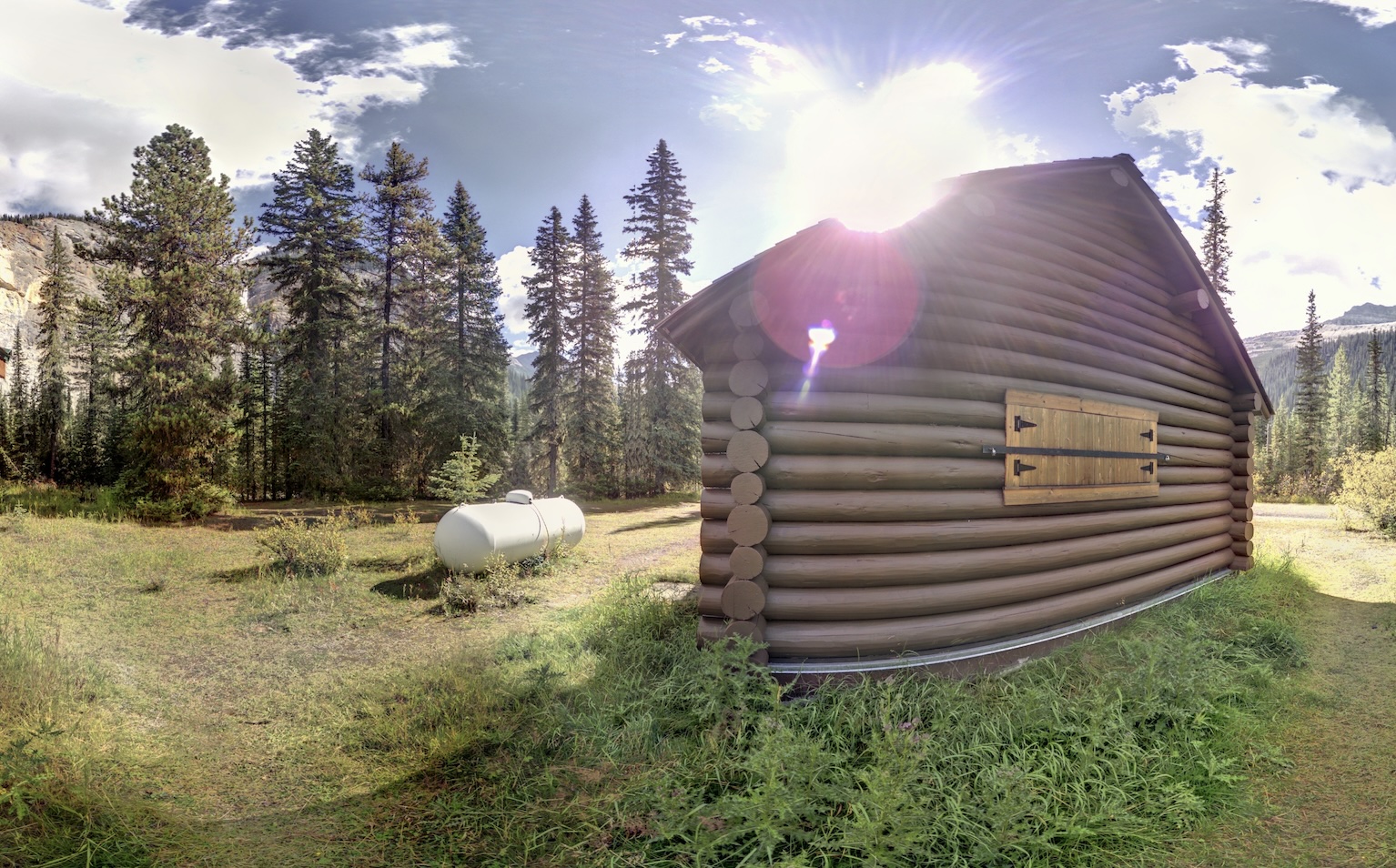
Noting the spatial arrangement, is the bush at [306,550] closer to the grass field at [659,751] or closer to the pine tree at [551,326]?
the grass field at [659,751]

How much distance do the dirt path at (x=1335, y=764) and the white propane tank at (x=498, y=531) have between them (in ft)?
29.9

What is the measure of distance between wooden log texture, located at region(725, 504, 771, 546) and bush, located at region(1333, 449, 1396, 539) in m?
19.6

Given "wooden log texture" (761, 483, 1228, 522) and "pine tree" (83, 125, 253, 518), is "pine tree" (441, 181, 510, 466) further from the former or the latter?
"wooden log texture" (761, 483, 1228, 522)

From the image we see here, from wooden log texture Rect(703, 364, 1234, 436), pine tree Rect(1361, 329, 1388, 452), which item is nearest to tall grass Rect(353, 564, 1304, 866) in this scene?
wooden log texture Rect(703, 364, 1234, 436)

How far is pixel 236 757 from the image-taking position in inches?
176

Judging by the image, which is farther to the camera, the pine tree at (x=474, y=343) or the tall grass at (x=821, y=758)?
the pine tree at (x=474, y=343)

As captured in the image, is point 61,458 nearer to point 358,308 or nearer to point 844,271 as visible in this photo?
point 358,308

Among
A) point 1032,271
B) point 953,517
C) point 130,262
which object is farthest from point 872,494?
point 130,262

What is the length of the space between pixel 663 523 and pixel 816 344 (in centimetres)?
1396

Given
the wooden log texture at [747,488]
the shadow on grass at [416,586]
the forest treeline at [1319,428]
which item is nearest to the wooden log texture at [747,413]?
the wooden log texture at [747,488]

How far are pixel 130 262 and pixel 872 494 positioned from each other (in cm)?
2402

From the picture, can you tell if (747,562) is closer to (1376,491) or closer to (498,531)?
(498,531)

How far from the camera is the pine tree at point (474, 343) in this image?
2353 centimetres

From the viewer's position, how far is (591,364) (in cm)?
2553
